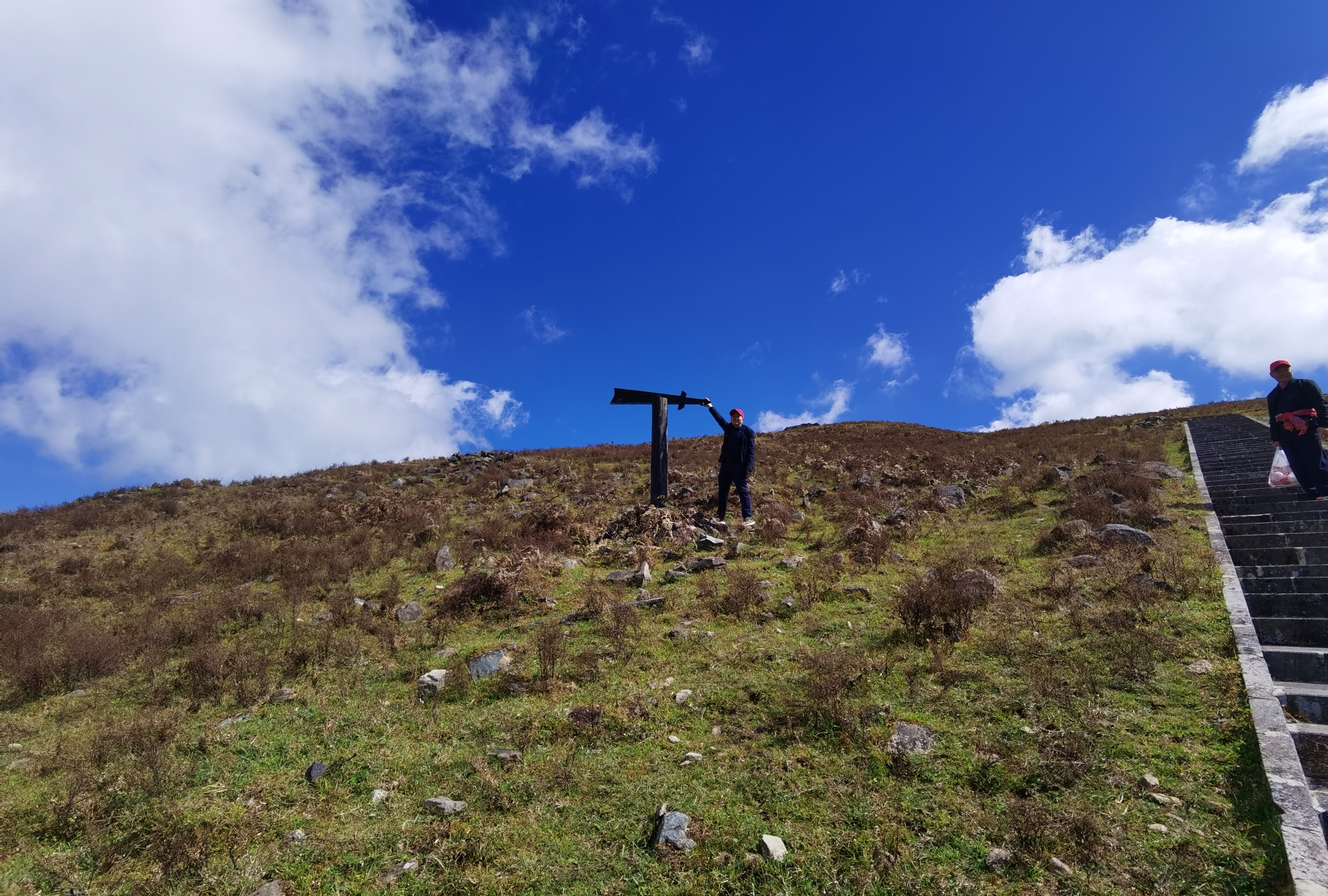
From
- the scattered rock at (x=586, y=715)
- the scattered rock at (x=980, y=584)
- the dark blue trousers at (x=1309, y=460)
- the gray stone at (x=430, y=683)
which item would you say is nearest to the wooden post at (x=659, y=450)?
the scattered rock at (x=980, y=584)

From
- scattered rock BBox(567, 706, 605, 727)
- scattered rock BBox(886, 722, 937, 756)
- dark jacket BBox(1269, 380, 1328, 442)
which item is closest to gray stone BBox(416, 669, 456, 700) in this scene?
scattered rock BBox(567, 706, 605, 727)

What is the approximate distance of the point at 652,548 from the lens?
11.5 meters

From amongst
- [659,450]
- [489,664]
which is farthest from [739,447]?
[489,664]

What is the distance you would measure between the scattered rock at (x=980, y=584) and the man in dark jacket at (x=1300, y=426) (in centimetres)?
533

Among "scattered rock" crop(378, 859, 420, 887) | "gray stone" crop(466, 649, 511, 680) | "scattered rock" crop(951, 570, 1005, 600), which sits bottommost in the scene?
"scattered rock" crop(378, 859, 420, 887)

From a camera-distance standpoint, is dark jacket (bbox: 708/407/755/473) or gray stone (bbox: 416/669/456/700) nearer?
gray stone (bbox: 416/669/456/700)

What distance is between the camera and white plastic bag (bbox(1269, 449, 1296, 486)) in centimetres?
981

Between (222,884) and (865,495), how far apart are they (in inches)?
540

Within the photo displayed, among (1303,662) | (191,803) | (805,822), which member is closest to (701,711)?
(805,822)

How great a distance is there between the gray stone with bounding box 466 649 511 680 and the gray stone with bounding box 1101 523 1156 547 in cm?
881

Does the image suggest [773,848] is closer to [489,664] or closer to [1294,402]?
[489,664]

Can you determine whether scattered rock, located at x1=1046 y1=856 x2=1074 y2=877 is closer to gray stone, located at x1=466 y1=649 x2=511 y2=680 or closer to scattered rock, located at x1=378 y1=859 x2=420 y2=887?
scattered rock, located at x1=378 y1=859 x2=420 y2=887

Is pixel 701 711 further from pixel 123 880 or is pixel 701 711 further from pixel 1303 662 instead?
pixel 1303 662

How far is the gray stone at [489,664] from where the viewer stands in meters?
6.82
